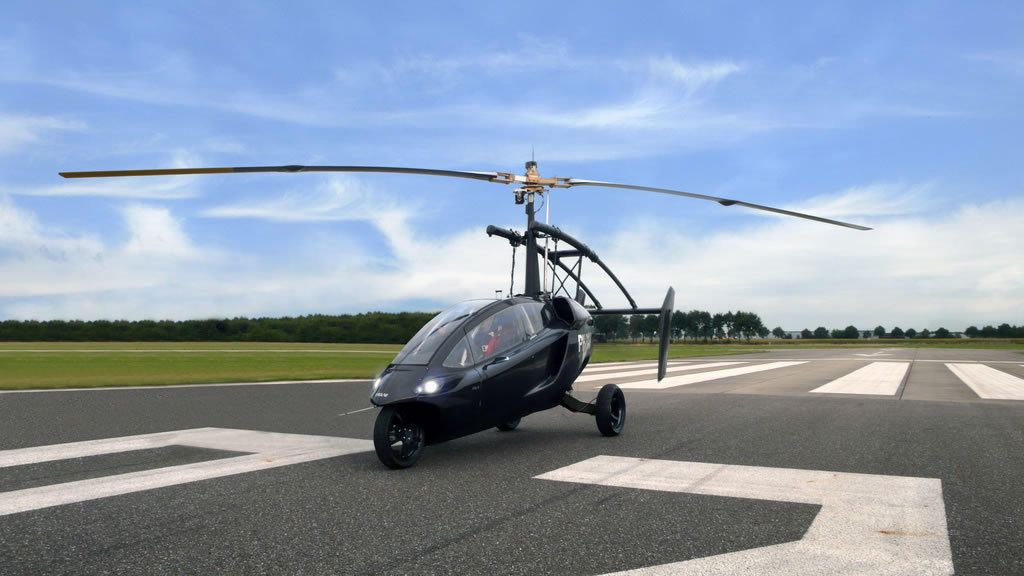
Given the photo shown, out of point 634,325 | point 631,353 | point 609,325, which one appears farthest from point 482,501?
point 631,353

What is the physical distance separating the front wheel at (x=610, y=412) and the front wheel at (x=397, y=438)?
269 centimetres

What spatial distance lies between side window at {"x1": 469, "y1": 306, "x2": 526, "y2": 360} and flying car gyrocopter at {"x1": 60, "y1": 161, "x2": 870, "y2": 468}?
11 millimetres

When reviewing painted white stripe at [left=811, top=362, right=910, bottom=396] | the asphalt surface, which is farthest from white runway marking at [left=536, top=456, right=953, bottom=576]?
painted white stripe at [left=811, top=362, right=910, bottom=396]

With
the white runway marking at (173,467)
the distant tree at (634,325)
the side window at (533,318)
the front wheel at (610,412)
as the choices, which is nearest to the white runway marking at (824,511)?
the front wheel at (610,412)

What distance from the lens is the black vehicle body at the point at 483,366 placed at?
247 inches

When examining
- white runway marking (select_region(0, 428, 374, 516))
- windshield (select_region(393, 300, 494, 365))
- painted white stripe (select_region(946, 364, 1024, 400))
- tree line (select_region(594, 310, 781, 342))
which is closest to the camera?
white runway marking (select_region(0, 428, 374, 516))

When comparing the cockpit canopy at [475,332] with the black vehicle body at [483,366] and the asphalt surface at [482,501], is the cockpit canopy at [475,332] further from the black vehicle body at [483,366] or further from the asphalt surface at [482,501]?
the asphalt surface at [482,501]

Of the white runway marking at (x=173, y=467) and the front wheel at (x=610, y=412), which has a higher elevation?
the front wheel at (x=610, y=412)

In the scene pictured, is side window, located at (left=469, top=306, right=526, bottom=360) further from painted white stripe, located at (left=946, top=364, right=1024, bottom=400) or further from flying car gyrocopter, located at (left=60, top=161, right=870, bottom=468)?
painted white stripe, located at (left=946, top=364, right=1024, bottom=400)

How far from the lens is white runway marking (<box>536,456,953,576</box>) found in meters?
3.58

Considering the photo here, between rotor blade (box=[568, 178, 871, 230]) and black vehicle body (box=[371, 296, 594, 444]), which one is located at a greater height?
rotor blade (box=[568, 178, 871, 230])

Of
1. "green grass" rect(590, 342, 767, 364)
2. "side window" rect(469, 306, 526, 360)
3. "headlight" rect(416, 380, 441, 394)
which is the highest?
"side window" rect(469, 306, 526, 360)

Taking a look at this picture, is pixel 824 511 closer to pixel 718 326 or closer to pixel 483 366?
pixel 483 366

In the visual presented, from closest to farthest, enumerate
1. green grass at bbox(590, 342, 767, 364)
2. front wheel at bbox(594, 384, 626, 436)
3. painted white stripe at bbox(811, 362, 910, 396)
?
1. front wheel at bbox(594, 384, 626, 436)
2. green grass at bbox(590, 342, 767, 364)
3. painted white stripe at bbox(811, 362, 910, 396)
